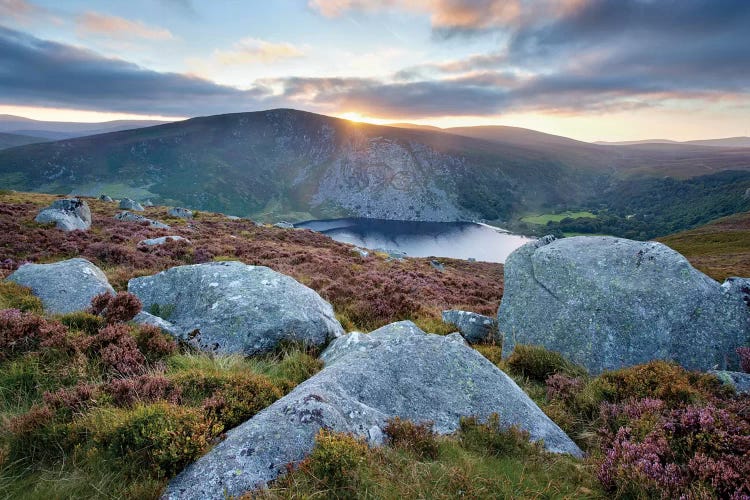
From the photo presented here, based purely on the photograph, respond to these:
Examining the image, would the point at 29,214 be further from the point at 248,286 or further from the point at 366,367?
the point at 366,367

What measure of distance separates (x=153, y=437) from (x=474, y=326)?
1143cm

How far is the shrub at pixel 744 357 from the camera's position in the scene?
8.57 m

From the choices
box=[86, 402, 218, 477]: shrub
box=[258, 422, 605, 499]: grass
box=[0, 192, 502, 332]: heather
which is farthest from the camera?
box=[0, 192, 502, 332]: heather

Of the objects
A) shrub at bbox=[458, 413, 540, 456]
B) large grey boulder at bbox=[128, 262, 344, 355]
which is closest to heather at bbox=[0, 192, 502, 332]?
large grey boulder at bbox=[128, 262, 344, 355]

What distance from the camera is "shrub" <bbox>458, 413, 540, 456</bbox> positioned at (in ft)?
17.6

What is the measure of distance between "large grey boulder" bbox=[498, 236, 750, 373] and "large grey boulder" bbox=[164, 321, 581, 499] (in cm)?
438

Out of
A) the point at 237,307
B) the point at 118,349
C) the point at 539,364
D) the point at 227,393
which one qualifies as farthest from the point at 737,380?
the point at 118,349

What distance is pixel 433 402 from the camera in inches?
251

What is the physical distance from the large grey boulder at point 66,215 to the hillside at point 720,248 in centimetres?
8625

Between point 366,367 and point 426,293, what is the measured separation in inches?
572

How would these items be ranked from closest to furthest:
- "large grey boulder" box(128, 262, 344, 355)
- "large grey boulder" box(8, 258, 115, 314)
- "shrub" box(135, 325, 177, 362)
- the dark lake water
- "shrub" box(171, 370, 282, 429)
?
1. "shrub" box(171, 370, 282, 429)
2. "shrub" box(135, 325, 177, 362)
3. "large grey boulder" box(128, 262, 344, 355)
4. "large grey boulder" box(8, 258, 115, 314)
5. the dark lake water

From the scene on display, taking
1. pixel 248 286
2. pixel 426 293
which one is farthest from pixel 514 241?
pixel 248 286

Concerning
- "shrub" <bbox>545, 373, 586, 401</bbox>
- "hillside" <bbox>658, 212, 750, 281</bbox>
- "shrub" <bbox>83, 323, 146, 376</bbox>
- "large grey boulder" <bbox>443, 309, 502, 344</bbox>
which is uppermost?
"shrub" <bbox>83, 323, 146, 376</bbox>

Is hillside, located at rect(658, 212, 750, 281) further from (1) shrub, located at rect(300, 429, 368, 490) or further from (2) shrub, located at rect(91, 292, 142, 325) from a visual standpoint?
(2) shrub, located at rect(91, 292, 142, 325)
